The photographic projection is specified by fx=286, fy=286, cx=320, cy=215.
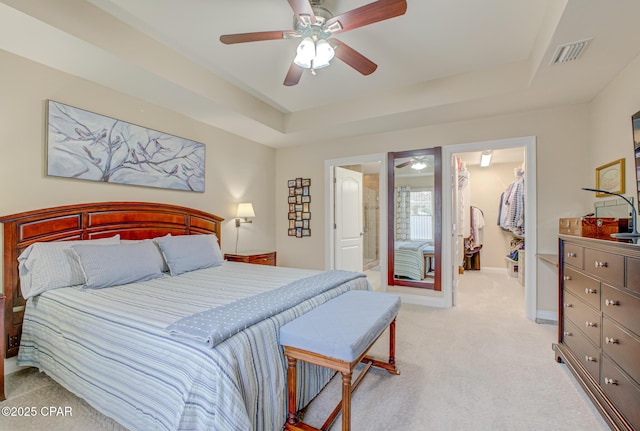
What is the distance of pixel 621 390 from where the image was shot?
151cm

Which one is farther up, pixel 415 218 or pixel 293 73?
pixel 293 73

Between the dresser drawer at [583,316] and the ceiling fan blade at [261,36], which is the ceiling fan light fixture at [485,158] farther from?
the ceiling fan blade at [261,36]

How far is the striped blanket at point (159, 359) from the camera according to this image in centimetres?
122

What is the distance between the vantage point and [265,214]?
4855mm

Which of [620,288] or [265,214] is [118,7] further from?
[620,288]

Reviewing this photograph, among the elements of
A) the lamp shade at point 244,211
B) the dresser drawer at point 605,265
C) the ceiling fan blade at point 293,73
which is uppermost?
the ceiling fan blade at point 293,73

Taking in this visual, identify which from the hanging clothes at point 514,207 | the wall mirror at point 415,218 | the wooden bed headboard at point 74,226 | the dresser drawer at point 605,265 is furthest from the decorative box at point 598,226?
the wooden bed headboard at point 74,226

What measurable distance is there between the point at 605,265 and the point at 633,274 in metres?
0.29

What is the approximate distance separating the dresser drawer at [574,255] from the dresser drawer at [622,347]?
45 cm

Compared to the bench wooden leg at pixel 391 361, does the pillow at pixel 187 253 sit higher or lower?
higher

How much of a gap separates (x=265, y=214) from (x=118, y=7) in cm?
319

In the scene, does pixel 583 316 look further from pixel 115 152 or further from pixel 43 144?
pixel 43 144

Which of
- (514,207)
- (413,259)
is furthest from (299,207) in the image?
(514,207)

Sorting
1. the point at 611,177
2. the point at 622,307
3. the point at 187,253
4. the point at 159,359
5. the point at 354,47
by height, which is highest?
the point at 354,47
